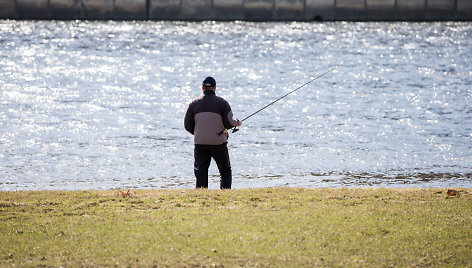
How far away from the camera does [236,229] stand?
772 centimetres

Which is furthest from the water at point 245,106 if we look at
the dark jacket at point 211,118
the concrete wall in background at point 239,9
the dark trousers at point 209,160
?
the concrete wall in background at point 239,9

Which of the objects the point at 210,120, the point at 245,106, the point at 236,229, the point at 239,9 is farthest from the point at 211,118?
the point at 239,9

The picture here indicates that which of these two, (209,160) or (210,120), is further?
(209,160)

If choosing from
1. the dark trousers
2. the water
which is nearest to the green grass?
the dark trousers

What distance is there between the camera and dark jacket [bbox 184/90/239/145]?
10.2 meters

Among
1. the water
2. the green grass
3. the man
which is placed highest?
the man

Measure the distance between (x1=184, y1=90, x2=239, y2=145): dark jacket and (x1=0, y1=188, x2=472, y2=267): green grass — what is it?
0.81 metres

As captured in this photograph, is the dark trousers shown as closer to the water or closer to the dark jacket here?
the dark jacket

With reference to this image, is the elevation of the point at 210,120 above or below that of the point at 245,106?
above

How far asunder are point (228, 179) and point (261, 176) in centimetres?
415

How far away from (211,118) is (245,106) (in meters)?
15.3

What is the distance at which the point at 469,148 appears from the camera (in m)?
18.0

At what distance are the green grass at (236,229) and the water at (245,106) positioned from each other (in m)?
4.39

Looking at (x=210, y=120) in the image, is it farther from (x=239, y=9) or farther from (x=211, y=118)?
(x=239, y=9)
